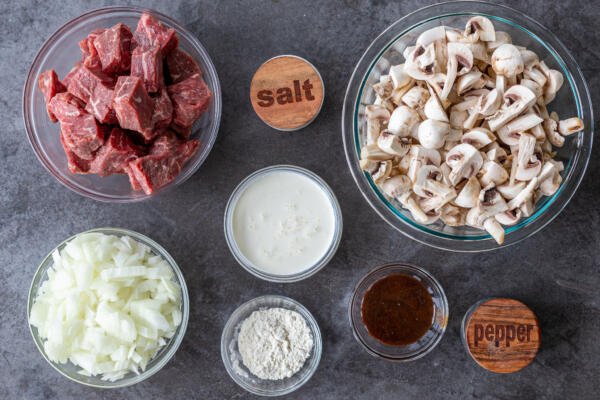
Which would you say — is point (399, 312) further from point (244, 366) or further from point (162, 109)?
→ point (162, 109)

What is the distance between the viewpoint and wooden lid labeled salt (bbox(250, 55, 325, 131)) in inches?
82.3

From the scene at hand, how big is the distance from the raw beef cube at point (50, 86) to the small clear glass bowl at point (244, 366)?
40.4 inches

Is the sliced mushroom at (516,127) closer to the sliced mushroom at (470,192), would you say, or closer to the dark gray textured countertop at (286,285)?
the sliced mushroom at (470,192)

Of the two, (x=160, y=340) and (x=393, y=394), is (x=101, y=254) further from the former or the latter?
(x=393, y=394)

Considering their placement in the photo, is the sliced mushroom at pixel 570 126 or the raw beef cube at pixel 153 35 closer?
the sliced mushroom at pixel 570 126

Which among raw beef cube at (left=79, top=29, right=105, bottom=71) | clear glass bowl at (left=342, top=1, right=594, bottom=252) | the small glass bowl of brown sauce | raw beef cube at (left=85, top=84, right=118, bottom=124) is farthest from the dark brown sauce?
raw beef cube at (left=79, top=29, right=105, bottom=71)

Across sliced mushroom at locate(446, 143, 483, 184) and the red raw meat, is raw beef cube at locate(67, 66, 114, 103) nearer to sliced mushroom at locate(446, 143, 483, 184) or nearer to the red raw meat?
the red raw meat

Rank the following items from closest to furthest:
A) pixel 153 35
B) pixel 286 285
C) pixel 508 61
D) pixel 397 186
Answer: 1. pixel 508 61
2. pixel 397 186
3. pixel 153 35
4. pixel 286 285

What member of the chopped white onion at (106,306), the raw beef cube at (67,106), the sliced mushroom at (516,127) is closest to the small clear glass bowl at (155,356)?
the chopped white onion at (106,306)

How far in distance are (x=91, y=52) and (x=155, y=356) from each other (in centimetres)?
116

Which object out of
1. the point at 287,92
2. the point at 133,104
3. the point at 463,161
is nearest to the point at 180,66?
the point at 133,104

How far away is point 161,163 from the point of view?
6.39 ft

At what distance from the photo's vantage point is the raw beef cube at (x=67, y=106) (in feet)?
6.13

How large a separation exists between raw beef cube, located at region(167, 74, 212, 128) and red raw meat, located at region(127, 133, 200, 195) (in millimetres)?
90
